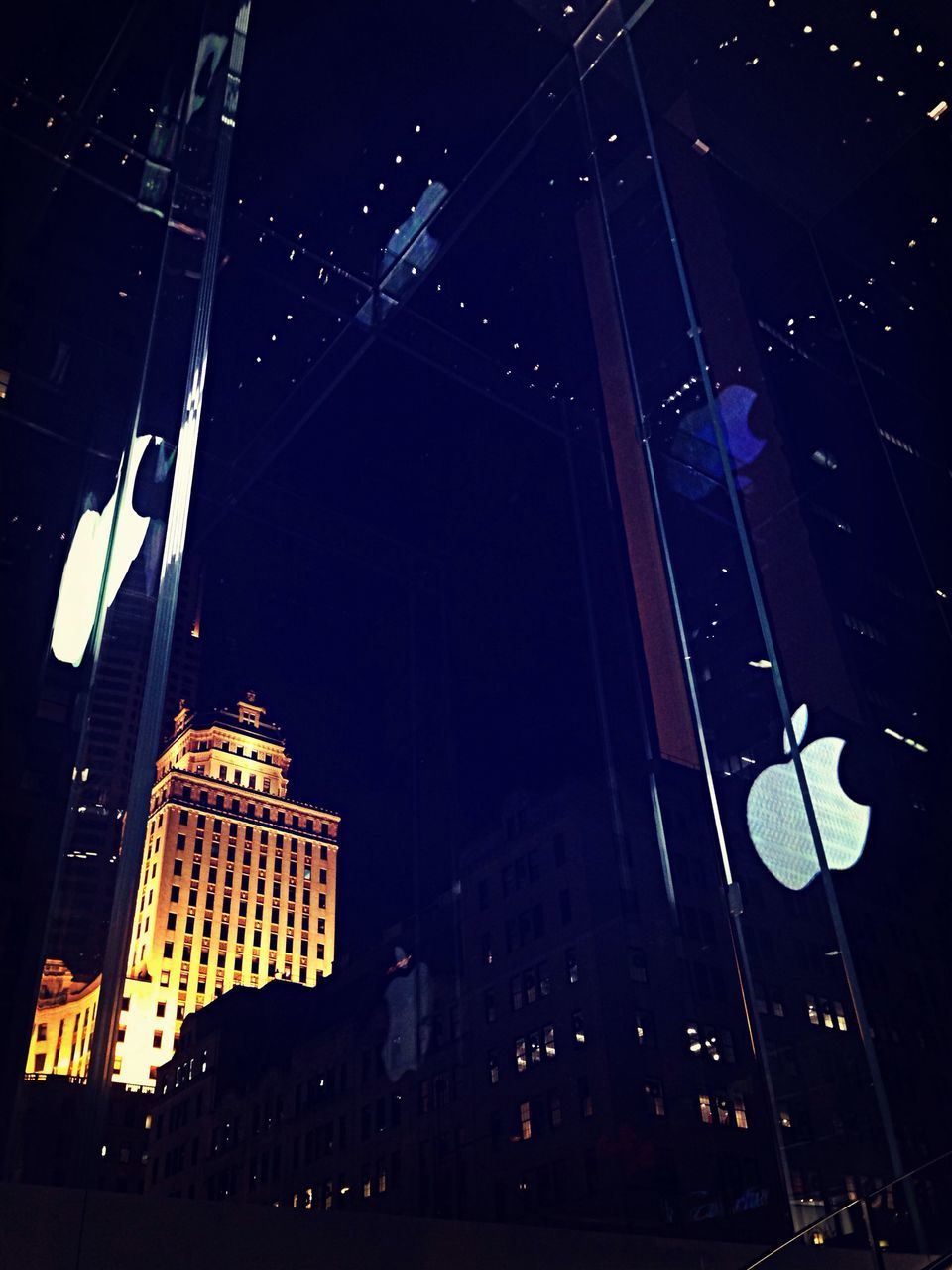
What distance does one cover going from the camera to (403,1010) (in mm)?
8164

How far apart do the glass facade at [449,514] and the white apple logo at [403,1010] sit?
56 mm

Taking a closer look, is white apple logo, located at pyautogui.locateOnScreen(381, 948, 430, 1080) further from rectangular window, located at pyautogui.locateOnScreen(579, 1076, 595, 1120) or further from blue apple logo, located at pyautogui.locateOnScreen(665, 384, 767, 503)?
rectangular window, located at pyautogui.locateOnScreen(579, 1076, 595, 1120)

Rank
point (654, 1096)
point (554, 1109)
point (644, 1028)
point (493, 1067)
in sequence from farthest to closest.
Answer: point (644, 1028)
point (554, 1109)
point (654, 1096)
point (493, 1067)

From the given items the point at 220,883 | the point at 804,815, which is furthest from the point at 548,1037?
the point at 220,883

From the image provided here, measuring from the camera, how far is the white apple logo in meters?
8.06

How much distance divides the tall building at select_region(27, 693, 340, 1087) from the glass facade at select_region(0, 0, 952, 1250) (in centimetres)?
6

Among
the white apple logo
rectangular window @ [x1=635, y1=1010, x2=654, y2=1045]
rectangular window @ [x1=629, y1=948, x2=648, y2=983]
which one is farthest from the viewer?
rectangular window @ [x1=635, y1=1010, x2=654, y2=1045]

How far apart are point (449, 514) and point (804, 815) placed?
12.0 ft

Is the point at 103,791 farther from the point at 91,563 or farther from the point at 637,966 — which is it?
the point at 637,966

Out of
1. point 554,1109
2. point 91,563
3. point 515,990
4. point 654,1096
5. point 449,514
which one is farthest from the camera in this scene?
point 515,990

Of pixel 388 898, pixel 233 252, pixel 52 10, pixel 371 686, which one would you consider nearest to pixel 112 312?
pixel 233 252

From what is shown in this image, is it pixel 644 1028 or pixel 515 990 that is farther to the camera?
pixel 515 990

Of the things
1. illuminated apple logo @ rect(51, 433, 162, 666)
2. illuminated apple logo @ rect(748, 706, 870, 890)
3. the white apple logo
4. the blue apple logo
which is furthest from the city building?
the blue apple logo

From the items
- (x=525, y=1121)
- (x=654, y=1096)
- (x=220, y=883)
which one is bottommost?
(x=525, y=1121)
